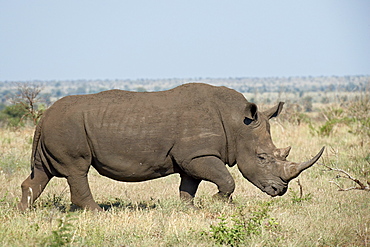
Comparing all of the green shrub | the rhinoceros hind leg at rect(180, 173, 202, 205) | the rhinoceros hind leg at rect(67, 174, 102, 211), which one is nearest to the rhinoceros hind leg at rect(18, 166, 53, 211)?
the rhinoceros hind leg at rect(67, 174, 102, 211)

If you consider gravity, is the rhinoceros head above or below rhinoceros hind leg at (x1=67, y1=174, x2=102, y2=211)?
above

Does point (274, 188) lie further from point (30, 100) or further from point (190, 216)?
point (30, 100)

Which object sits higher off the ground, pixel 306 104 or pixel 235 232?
pixel 235 232

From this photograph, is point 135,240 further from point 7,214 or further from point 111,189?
point 111,189

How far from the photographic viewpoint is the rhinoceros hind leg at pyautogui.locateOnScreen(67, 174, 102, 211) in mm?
7414

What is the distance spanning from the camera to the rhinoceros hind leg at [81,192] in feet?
24.3

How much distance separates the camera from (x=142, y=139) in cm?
742

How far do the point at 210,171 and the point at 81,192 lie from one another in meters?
1.75

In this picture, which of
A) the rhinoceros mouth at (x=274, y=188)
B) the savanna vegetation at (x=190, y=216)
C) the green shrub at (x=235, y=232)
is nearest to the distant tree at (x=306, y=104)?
the savanna vegetation at (x=190, y=216)

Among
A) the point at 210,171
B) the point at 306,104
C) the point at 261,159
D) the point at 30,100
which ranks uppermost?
the point at 261,159

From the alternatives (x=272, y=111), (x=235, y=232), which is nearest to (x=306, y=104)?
(x=272, y=111)

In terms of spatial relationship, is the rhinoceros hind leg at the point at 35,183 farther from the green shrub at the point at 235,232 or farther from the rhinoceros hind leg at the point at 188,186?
the green shrub at the point at 235,232

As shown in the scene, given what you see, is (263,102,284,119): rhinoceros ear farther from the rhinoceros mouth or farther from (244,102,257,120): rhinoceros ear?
the rhinoceros mouth

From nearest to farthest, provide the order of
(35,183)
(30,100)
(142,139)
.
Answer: (142,139) → (35,183) → (30,100)
